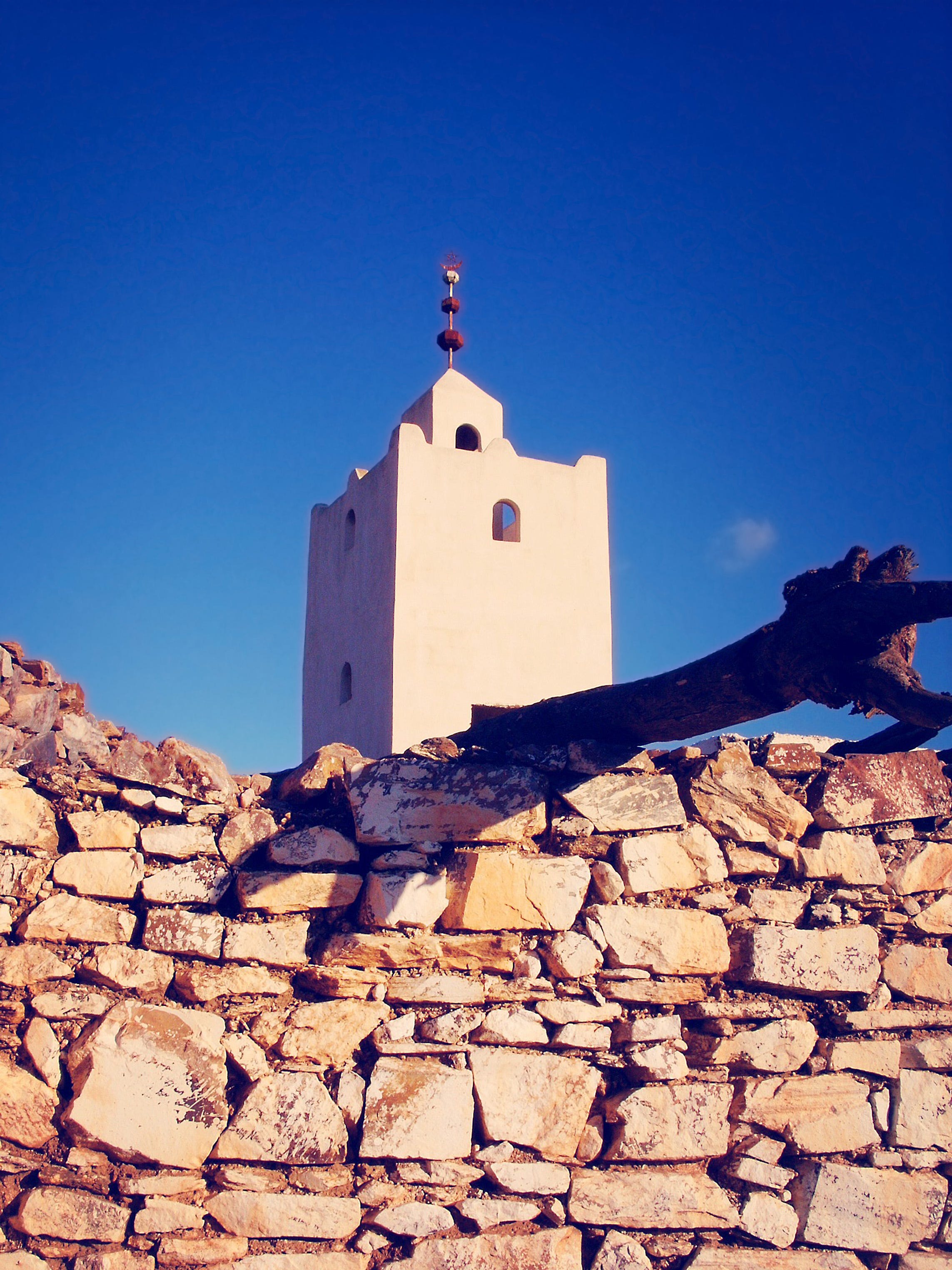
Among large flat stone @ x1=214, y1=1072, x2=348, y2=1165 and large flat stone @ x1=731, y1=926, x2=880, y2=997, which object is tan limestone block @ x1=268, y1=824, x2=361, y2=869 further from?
large flat stone @ x1=731, y1=926, x2=880, y2=997

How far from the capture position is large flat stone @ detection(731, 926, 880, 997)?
4.90 m

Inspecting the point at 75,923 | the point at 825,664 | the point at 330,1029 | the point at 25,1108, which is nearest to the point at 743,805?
the point at 825,664

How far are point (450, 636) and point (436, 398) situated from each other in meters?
2.52

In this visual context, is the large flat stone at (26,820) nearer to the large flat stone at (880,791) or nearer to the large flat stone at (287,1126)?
the large flat stone at (287,1126)

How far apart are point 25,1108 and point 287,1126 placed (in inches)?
37.0

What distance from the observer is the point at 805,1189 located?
15.3 ft

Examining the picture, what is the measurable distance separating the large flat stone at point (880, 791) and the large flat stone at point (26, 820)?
3.44 metres

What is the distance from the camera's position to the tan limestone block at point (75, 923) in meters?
4.26

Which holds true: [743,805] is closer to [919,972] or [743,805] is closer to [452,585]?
[919,972]

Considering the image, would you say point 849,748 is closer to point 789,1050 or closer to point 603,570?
point 789,1050

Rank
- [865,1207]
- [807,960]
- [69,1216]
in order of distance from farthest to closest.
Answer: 1. [807,960]
2. [865,1207]
3. [69,1216]

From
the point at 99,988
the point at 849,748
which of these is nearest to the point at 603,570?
the point at 849,748

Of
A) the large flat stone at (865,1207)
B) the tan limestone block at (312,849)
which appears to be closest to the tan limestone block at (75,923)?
the tan limestone block at (312,849)

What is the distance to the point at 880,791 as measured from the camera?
5469mm
